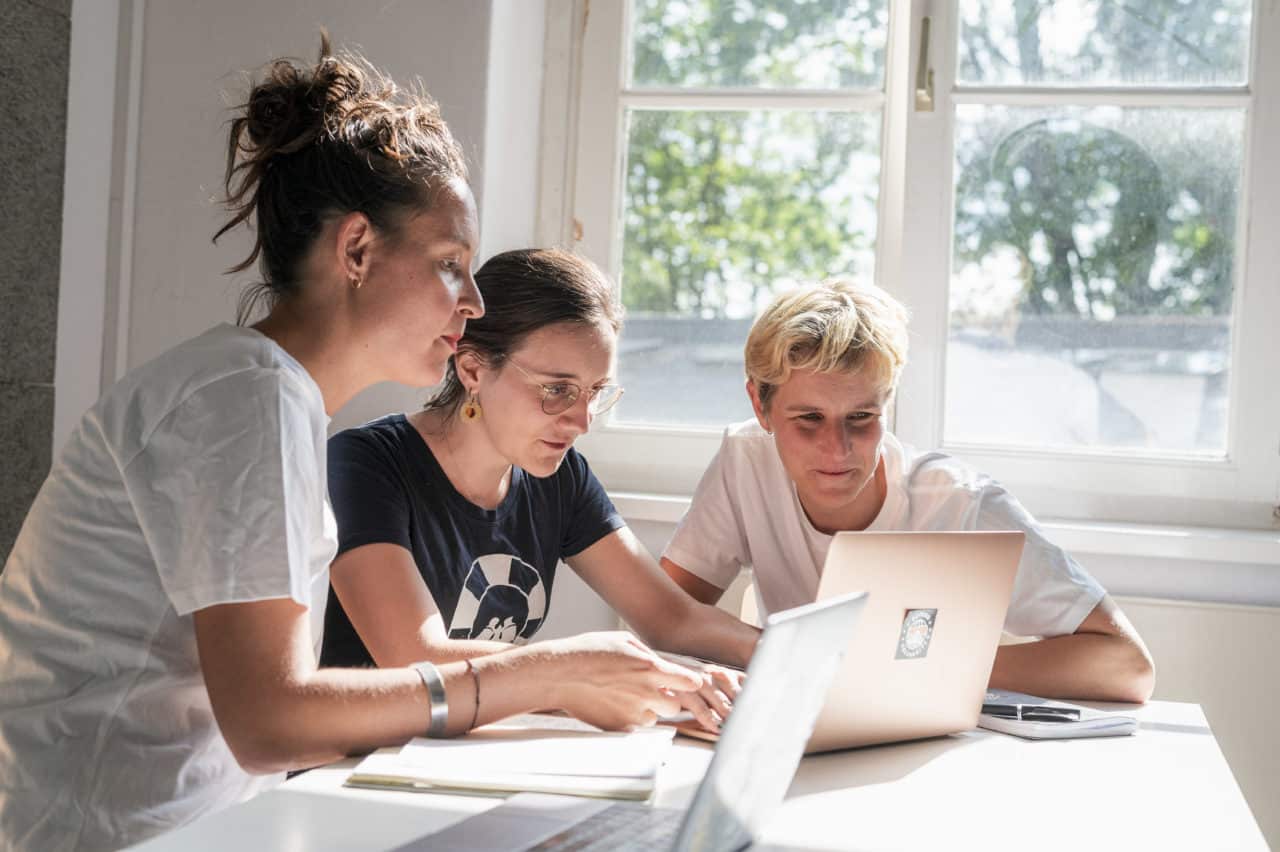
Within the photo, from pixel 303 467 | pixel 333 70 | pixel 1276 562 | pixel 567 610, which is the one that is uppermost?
pixel 333 70

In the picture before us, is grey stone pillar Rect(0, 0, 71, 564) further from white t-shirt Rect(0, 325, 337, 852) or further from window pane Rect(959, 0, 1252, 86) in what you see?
window pane Rect(959, 0, 1252, 86)

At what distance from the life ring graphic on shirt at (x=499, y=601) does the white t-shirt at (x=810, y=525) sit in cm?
31

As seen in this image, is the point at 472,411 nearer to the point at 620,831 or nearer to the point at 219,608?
the point at 219,608

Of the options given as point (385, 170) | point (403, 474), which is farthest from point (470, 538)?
point (385, 170)

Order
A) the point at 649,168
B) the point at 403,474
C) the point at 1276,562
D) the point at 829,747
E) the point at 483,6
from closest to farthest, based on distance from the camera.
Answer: the point at 829,747, the point at 403,474, the point at 1276,562, the point at 483,6, the point at 649,168

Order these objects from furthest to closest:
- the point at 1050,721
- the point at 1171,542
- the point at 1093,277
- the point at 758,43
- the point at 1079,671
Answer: the point at 758,43 < the point at 1093,277 < the point at 1171,542 < the point at 1079,671 < the point at 1050,721

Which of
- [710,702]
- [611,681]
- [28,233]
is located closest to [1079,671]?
[710,702]

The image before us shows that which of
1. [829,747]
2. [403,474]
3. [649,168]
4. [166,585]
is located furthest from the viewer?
[649,168]

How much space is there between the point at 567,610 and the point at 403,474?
3.24 feet

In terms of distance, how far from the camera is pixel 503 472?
1.86m

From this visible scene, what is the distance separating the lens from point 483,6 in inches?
102

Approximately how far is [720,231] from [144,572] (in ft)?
6.24

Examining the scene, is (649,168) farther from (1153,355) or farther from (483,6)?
(1153,355)

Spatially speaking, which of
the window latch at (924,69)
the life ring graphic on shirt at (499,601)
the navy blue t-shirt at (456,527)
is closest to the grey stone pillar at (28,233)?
the navy blue t-shirt at (456,527)
